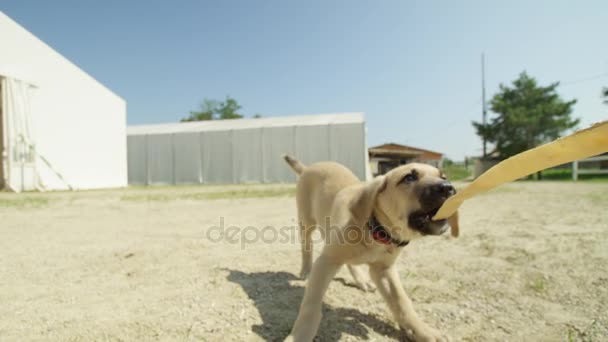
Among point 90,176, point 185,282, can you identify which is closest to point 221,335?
point 185,282

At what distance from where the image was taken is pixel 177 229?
5090 millimetres

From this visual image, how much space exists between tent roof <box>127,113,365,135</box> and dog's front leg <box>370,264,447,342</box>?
64.8 feet

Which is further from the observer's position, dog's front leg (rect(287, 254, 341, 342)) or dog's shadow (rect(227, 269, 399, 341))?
dog's shadow (rect(227, 269, 399, 341))

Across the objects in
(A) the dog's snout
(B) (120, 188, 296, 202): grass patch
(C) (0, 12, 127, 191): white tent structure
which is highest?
(C) (0, 12, 127, 191): white tent structure

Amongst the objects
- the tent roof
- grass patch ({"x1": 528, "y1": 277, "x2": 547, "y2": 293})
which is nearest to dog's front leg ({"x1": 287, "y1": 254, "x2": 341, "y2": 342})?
grass patch ({"x1": 528, "y1": 277, "x2": 547, "y2": 293})

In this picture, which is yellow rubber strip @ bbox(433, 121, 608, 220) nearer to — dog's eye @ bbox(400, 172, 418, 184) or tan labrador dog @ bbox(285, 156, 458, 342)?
tan labrador dog @ bbox(285, 156, 458, 342)

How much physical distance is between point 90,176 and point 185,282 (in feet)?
59.5

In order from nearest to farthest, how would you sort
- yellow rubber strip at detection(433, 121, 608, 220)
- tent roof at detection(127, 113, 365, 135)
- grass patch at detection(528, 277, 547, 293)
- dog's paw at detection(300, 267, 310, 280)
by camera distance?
yellow rubber strip at detection(433, 121, 608, 220), grass patch at detection(528, 277, 547, 293), dog's paw at detection(300, 267, 310, 280), tent roof at detection(127, 113, 365, 135)

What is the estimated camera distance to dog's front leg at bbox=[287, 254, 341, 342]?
183 cm

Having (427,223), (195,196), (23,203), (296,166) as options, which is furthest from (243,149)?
(427,223)

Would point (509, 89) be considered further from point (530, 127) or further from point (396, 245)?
point (396, 245)

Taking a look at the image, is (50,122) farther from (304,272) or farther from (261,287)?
(261,287)

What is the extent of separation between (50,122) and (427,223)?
18.0m

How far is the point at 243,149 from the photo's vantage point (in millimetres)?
23531
